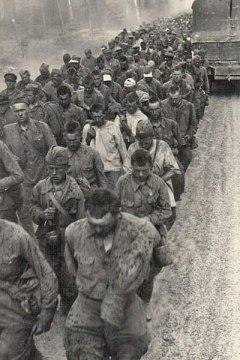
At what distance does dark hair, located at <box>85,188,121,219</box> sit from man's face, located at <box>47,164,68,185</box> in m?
1.44

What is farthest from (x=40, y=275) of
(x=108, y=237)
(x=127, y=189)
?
(x=127, y=189)

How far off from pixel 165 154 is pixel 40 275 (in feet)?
8.66

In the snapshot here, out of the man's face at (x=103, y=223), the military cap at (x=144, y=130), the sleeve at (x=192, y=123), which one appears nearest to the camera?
the man's face at (x=103, y=223)

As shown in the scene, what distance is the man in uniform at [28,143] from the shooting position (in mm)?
5930

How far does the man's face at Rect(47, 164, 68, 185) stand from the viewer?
462cm

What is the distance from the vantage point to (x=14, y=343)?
3338mm

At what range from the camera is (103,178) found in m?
5.74

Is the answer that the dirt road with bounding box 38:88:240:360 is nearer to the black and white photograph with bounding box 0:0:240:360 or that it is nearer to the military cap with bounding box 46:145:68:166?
the black and white photograph with bounding box 0:0:240:360

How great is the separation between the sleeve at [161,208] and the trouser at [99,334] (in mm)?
1448

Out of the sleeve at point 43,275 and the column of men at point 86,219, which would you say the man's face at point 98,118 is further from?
the sleeve at point 43,275

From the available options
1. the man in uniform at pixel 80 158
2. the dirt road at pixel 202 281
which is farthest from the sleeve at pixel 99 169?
the dirt road at pixel 202 281

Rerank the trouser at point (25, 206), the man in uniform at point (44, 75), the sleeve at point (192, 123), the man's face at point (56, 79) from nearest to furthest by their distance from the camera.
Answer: the trouser at point (25, 206) < the sleeve at point (192, 123) < the man's face at point (56, 79) < the man in uniform at point (44, 75)

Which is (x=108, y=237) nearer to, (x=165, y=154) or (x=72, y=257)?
(x=72, y=257)

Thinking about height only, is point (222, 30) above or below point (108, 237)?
below
